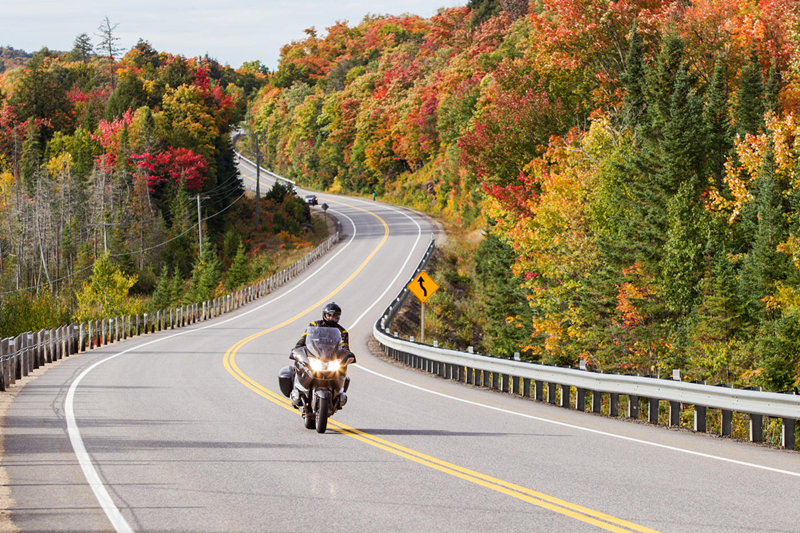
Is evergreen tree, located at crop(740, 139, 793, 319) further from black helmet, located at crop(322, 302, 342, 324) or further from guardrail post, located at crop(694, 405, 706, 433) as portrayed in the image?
black helmet, located at crop(322, 302, 342, 324)

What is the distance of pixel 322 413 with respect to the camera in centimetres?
1109

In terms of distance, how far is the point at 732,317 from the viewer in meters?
30.4

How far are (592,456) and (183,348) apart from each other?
23208mm

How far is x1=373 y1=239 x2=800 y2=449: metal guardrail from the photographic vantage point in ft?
35.6

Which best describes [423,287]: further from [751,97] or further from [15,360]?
[751,97]

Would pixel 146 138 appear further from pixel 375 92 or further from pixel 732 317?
pixel 732 317

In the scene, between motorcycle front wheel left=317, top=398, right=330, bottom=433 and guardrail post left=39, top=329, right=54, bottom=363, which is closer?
motorcycle front wheel left=317, top=398, right=330, bottom=433

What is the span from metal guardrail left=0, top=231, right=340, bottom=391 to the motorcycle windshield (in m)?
9.84

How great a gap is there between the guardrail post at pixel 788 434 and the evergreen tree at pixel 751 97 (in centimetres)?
2656

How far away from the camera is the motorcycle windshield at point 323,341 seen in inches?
438

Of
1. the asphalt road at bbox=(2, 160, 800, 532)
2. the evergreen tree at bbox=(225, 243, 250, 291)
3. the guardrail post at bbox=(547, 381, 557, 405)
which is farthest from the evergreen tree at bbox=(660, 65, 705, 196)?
the evergreen tree at bbox=(225, 243, 250, 291)

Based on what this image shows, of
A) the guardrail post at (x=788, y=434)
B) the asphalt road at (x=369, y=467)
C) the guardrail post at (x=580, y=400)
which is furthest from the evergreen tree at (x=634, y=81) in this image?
the guardrail post at (x=788, y=434)

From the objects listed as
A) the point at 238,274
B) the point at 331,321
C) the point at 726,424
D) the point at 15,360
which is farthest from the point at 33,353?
the point at 238,274

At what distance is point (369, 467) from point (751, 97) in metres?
31.1
